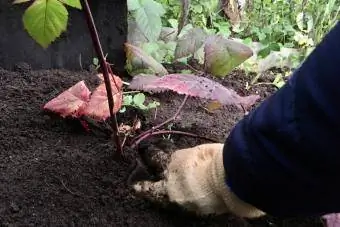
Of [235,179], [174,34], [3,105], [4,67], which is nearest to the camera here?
[235,179]

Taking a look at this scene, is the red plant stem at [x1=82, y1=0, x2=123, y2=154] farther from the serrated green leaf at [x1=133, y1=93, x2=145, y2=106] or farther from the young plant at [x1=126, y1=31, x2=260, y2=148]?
the serrated green leaf at [x1=133, y1=93, x2=145, y2=106]

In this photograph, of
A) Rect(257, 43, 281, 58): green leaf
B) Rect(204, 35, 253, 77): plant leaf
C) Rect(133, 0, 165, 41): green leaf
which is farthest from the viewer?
Rect(257, 43, 281, 58): green leaf

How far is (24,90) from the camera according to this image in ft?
5.28

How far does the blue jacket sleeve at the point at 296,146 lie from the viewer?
0.88 m

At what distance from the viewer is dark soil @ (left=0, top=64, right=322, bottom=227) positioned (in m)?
1.23

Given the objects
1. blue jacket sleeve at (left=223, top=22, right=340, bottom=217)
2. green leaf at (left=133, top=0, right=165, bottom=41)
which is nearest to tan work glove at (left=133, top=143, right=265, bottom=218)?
blue jacket sleeve at (left=223, top=22, right=340, bottom=217)

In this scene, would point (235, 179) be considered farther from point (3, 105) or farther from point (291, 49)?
point (291, 49)

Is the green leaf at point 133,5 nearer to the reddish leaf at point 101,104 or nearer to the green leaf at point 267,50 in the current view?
the reddish leaf at point 101,104

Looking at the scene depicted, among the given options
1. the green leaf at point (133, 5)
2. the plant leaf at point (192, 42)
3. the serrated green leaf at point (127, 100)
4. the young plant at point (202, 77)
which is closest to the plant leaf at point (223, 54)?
the young plant at point (202, 77)

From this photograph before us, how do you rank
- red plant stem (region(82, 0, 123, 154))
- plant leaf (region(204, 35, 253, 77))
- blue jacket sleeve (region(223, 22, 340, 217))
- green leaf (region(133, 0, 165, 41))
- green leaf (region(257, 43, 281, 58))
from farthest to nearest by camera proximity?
green leaf (region(257, 43, 281, 58)) → green leaf (region(133, 0, 165, 41)) → plant leaf (region(204, 35, 253, 77)) → red plant stem (region(82, 0, 123, 154)) → blue jacket sleeve (region(223, 22, 340, 217))

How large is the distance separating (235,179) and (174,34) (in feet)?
3.49

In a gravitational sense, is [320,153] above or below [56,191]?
above

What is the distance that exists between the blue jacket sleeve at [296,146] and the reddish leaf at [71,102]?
1.38ft

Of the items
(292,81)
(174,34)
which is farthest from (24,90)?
(292,81)
